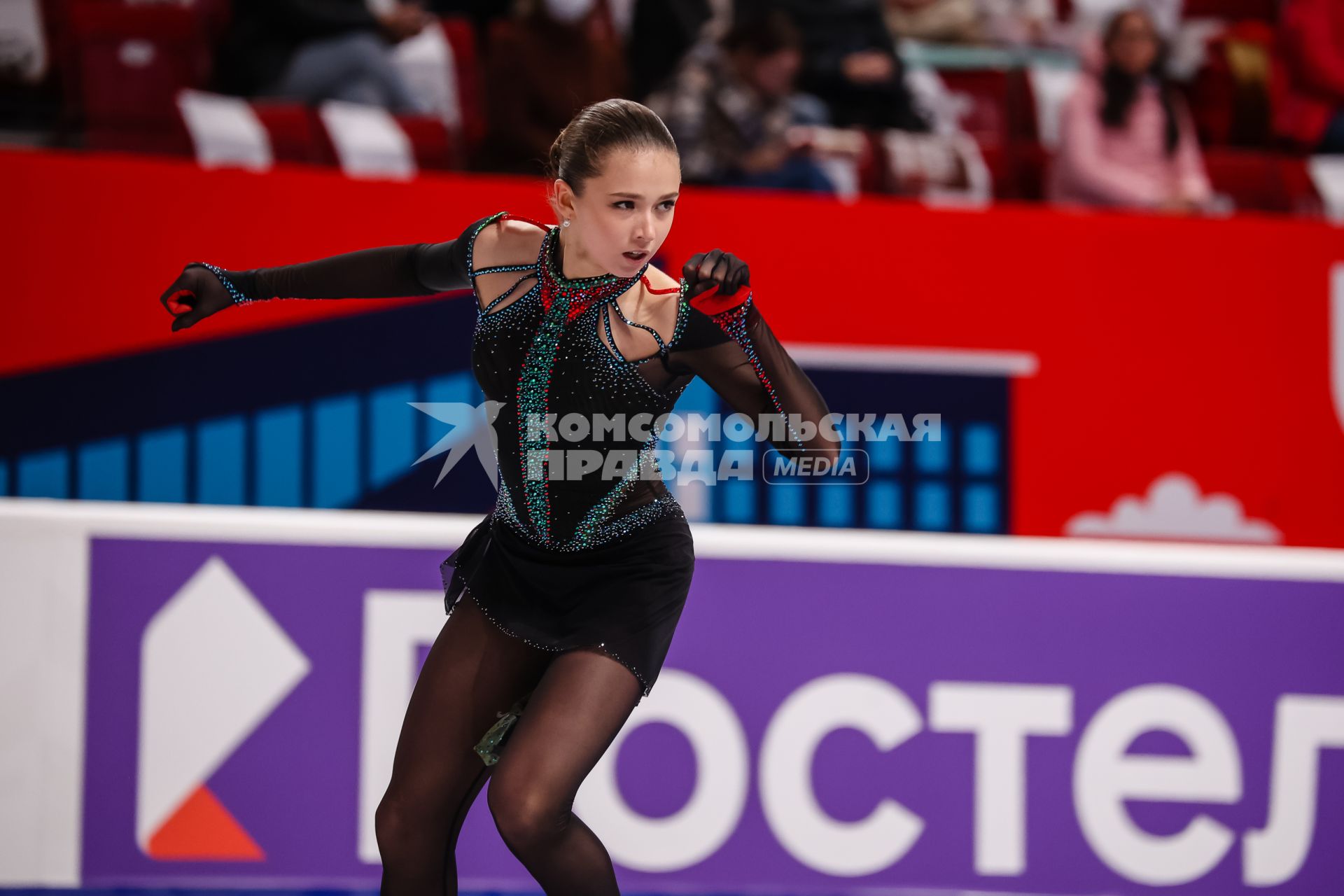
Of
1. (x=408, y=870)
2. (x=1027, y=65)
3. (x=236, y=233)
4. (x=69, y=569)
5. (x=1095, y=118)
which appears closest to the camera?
(x=408, y=870)

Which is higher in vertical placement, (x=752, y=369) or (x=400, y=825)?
(x=752, y=369)

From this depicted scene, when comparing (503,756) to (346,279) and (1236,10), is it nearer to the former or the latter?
(346,279)

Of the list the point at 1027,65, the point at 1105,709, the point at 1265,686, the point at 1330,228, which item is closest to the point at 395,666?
the point at 1105,709

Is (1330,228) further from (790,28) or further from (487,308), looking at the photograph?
(487,308)

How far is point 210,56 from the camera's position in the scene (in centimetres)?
534

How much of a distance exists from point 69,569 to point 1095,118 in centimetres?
410

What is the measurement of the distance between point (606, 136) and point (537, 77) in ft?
10.4

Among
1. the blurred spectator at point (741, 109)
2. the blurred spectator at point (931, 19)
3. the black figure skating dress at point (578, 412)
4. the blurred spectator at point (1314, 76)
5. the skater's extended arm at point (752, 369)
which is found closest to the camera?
the skater's extended arm at point (752, 369)

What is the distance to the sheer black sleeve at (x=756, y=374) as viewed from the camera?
2.23 meters

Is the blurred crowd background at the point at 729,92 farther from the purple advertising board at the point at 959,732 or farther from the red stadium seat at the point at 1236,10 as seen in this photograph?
the purple advertising board at the point at 959,732

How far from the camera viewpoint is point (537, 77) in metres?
5.23

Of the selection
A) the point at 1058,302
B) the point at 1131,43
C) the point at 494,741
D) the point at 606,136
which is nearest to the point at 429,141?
the point at 1058,302

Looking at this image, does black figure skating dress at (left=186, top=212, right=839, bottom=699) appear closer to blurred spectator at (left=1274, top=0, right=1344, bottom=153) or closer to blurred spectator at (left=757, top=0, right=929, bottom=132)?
blurred spectator at (left=757, top=0, right=929, bottom=132)

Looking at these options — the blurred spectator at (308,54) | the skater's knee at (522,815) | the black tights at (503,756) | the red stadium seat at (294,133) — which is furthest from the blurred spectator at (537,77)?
the skater's knee at (522,815)
